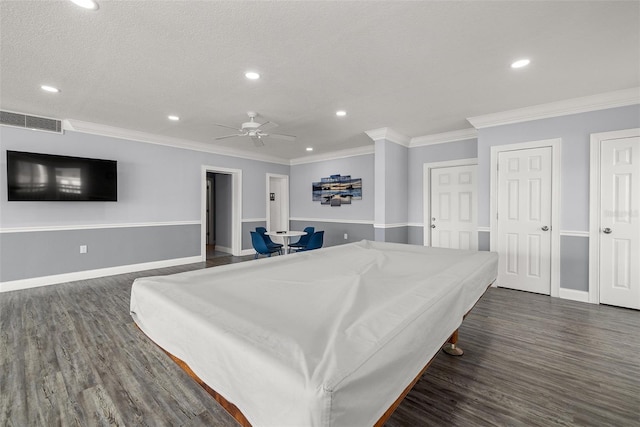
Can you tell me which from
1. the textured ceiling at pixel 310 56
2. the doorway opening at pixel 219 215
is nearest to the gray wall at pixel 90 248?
the doorway opening at pixel 219 215

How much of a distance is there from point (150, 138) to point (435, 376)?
5685mm

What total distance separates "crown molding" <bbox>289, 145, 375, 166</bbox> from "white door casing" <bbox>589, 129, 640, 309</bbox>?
3.65m

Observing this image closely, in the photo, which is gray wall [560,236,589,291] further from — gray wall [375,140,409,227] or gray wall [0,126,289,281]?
gray wall [0,126,289,281]

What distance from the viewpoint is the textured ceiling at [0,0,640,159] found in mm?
1981

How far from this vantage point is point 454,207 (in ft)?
17.0

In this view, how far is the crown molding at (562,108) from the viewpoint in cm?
329

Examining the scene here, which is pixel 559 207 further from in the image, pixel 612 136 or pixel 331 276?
pixel 331 276

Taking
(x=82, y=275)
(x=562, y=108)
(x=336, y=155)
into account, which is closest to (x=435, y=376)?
(x=562, y=108)

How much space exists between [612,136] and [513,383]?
3287mm

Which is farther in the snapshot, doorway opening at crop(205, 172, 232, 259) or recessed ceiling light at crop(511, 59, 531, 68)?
doorway opening at crop(205, 172, 232, 259)

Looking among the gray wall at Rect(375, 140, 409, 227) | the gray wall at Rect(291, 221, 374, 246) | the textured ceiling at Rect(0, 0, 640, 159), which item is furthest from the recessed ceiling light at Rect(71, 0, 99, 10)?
the gray wall at Rect(291, 221, 374, 246)

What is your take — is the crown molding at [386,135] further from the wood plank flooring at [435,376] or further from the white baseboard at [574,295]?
the white baseboard at [574,295]

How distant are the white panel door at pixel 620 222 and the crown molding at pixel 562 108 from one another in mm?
451

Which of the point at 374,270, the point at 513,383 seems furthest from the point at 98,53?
the point at 513,383
